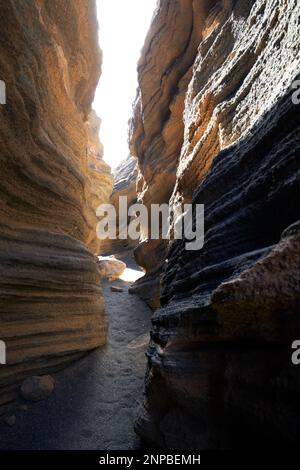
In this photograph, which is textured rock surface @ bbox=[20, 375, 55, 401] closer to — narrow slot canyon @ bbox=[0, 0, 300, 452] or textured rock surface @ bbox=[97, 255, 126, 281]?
narrow slot canyon @ bbox=[0, 0, 300, 452]

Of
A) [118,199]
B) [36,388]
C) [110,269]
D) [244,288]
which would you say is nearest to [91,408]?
[36,388]

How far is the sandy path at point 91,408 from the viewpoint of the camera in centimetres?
414

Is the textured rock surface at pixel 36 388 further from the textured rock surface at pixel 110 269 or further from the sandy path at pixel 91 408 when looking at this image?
the textured rock surface at pixel 110 269

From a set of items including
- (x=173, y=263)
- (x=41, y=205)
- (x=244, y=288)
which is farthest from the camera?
(x=41, y=205)

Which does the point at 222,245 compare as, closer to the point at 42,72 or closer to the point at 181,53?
the point at 42,72

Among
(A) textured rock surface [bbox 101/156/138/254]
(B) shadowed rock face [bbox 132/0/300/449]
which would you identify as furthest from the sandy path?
(A) textured rock surface [bbox 101/156/138/254]

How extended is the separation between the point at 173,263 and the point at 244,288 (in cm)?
261

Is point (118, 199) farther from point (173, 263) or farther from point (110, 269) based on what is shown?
point (173, 263)

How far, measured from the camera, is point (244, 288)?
225 centimetres

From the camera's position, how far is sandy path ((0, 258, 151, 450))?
4145mm

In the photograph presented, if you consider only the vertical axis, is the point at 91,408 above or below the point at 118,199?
below

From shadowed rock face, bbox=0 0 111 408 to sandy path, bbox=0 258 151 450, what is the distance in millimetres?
481

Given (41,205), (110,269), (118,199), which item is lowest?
(110,269)

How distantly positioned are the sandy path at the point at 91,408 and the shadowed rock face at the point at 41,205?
48cm
